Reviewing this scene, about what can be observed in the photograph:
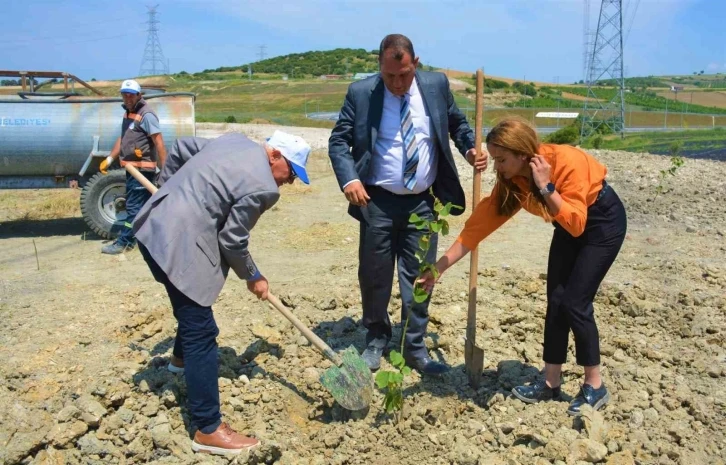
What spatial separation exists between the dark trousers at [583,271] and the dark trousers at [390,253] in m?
0.76

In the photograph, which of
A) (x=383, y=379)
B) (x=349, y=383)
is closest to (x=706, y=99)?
(x=349, y=383)

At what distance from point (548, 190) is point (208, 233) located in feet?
5.02

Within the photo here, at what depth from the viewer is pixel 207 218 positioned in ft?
10.0

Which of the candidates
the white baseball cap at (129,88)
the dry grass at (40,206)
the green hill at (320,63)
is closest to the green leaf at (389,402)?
the white baseball cap at (129,88)

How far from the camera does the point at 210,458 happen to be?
316 cm

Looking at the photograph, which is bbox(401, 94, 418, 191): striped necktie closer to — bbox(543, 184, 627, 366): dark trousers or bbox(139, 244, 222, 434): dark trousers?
bbox(543, 184, 627, 366): dark trousers

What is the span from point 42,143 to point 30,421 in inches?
214

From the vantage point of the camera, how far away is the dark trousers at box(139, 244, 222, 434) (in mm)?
3145

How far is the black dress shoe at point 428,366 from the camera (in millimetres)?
3948

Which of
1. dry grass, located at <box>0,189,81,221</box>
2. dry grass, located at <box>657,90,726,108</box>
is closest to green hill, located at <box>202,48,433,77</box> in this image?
dry grass, located at <box>657,90,726,108</box>

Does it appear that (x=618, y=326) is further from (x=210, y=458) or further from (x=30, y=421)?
A: (x=30, y=421)

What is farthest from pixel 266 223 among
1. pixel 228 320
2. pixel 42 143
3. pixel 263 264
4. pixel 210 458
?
pixel 210 458

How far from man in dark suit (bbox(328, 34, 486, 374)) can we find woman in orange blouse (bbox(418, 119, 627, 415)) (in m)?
0.43

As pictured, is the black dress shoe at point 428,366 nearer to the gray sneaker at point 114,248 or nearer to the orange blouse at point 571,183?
the orange blouse at point 571,183
